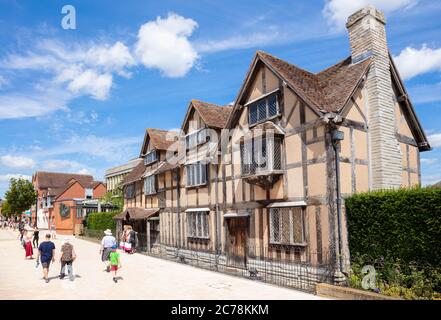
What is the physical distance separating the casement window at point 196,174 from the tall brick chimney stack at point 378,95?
9147 millimetres

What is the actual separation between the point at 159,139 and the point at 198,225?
874 centimetres

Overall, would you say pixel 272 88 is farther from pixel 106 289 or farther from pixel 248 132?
pixel 106 289

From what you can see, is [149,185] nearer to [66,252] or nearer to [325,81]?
[66,252]

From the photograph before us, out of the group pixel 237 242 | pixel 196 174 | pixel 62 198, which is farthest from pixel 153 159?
pixel 62 198

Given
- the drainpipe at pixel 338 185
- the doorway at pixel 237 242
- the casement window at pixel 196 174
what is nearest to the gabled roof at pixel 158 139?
the casement window at pixel 196 174

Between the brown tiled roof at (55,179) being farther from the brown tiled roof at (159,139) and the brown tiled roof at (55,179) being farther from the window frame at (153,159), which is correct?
the brown tiled roof at (159,139)

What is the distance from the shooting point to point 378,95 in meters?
15.3

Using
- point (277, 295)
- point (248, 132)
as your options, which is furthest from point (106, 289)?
point (248, 132)

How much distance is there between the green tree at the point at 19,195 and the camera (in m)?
59.4

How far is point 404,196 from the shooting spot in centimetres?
1196

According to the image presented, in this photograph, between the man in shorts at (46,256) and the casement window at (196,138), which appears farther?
the casement window at (196,138)

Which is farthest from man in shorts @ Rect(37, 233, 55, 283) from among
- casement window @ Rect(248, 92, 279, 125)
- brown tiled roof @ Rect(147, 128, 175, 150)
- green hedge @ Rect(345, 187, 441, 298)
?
brown tiled roof @ Rect(147, 128, 175, 150)
